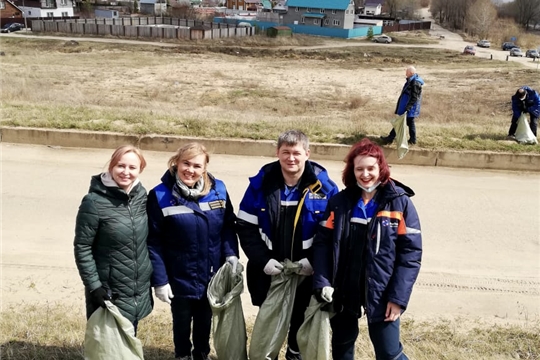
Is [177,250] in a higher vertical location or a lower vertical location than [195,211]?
lower

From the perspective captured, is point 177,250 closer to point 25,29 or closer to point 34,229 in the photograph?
point 34,229

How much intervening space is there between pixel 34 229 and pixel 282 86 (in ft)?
57.2

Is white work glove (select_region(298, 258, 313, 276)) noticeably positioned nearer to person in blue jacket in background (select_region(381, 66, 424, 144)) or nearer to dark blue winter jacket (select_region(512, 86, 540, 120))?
person in blue jacket in background (select_region(381, 66, 424, 144))

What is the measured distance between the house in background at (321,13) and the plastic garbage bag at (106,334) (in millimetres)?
76401

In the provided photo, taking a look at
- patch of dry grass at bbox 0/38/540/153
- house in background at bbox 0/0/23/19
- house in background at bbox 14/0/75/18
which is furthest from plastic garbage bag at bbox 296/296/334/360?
house in background at bbox 14/0/75/18

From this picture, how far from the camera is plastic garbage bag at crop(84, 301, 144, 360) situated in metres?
3.14

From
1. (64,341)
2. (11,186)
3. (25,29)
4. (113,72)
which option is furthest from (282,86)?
(25,29)

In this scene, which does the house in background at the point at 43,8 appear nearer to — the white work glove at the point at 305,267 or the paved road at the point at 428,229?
the paved road at the point at 428,229

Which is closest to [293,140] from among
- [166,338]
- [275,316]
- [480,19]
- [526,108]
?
[275,316]

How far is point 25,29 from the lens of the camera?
61625 mm

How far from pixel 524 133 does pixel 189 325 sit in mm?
8571

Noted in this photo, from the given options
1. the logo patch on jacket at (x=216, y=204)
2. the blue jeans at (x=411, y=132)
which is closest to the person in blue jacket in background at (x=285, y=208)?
the logo patch on jacket at (x=216, y=204)

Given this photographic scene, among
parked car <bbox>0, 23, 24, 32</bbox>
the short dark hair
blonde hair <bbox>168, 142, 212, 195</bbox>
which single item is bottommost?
blonde hair <bbox>168, 142, 212, 195</bbox>

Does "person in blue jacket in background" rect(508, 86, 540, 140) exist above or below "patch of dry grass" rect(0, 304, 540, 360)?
above
